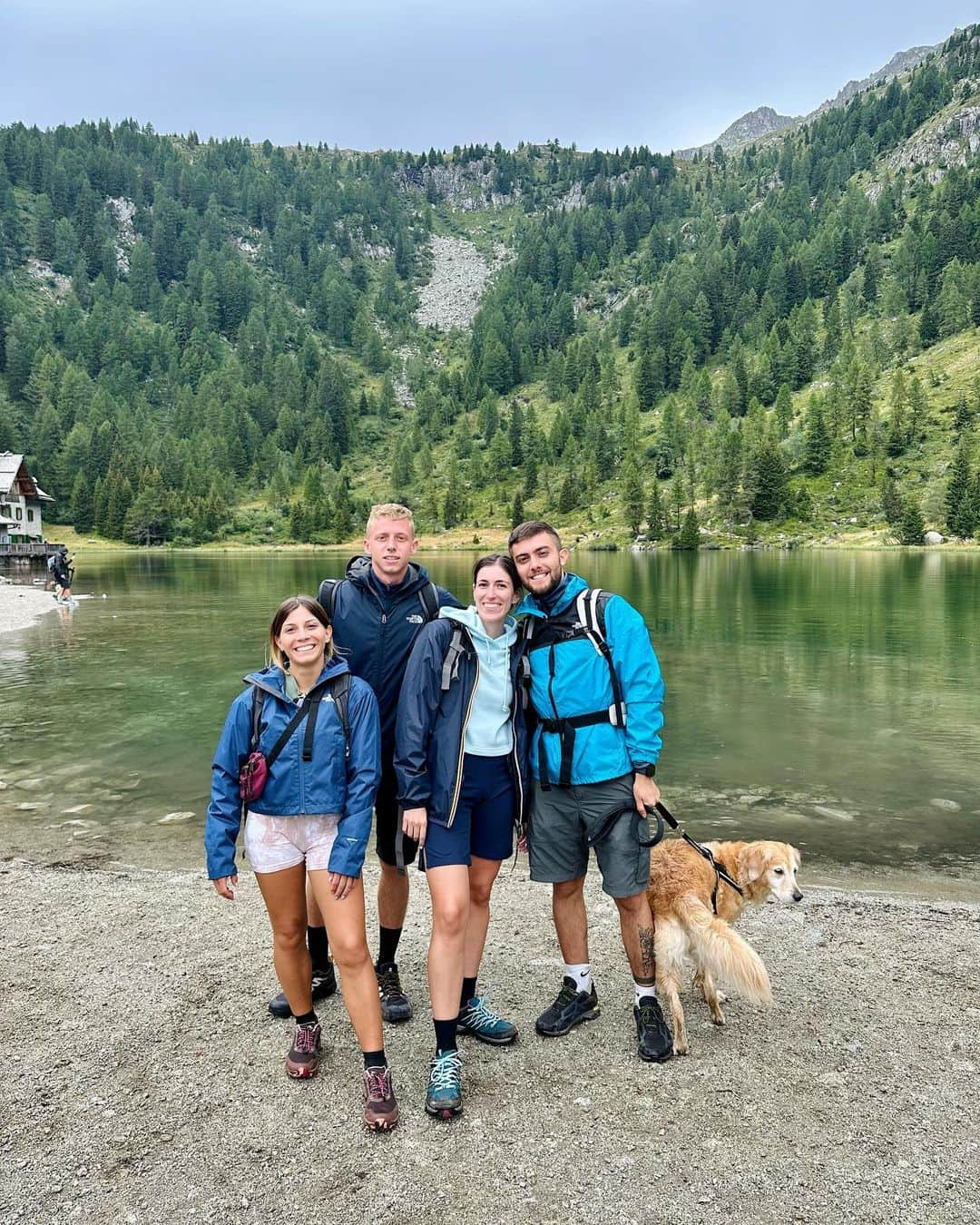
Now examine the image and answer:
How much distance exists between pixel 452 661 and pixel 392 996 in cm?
259

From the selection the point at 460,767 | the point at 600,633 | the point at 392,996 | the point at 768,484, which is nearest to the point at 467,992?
the point at 392,996

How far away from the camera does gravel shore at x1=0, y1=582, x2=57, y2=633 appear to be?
34.8 meters

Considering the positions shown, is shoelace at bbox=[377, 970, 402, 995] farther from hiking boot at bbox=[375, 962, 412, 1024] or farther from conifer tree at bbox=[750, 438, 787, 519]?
conifer tree at bbox=[750, 438, 787, 519]

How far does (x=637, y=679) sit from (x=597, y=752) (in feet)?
1.74

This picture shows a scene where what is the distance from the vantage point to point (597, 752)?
489 cm

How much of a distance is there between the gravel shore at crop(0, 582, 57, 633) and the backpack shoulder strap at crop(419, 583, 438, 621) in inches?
1311

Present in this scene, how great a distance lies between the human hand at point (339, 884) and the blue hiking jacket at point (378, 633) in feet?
3.58

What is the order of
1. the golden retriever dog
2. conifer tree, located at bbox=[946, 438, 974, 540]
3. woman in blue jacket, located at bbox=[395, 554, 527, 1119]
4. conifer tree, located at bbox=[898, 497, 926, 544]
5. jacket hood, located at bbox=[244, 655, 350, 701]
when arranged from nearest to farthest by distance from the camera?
jacket hood, located at bbox=[244, 655, 350, 701] < woman in blue jacket, located at bbox=[395, 554, 527, 1119] < the golden retriever dog < conifer tree, located at bbox=[946, 438, 974, 540] < conifer tree, located at bbox=[898, 497, 926, 544]

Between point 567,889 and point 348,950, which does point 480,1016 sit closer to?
point 567,889

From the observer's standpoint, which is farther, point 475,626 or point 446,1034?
point 475,626

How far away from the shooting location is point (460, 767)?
15.2ft

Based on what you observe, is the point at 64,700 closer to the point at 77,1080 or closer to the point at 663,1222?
the point at 77,1080

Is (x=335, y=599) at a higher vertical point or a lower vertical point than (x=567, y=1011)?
higher

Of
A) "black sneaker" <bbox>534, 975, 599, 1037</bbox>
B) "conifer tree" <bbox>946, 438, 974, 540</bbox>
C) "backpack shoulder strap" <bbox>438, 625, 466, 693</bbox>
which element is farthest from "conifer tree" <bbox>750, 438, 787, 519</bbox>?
"backpack shoulder strap" <bbox>438, 625, 466, 693</bbox>
